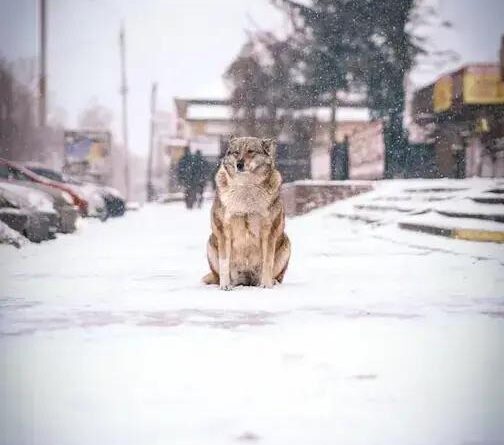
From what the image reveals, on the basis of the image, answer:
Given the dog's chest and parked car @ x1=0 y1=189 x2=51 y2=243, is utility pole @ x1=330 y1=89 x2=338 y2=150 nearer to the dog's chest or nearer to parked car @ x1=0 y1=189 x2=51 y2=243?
parked car @ x1=0 y1=189 x2=51 y2=243

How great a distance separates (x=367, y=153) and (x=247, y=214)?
1301 cm

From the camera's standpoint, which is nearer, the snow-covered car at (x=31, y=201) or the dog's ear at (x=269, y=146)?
the dog's ear at (x=269, y=146)

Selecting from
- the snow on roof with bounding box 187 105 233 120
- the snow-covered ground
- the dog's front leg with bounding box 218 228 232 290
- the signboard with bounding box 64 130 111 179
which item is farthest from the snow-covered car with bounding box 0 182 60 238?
the snow on roof with bounding box 187 105 233 120

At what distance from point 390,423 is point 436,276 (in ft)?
10.8

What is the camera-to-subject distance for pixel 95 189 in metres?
14.1

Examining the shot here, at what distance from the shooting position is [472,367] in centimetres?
246

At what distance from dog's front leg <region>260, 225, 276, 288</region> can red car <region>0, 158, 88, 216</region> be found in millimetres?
6364

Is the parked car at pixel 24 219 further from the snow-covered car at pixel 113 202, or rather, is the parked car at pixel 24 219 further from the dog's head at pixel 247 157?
the snow-covered car at pixel 113 202

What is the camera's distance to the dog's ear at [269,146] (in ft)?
14.1

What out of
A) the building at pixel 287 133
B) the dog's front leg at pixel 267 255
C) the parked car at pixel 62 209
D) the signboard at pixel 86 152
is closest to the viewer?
the dog's front leg at pixel 267 255

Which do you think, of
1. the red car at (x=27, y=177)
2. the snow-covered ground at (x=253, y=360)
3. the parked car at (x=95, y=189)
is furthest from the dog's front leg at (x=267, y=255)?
the parked car at (x=95, y=189)

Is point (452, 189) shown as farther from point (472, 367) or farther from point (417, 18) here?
point (472, 367)

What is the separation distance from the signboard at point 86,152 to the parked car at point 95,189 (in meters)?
9.24

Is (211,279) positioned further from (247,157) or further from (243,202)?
(247,157)
